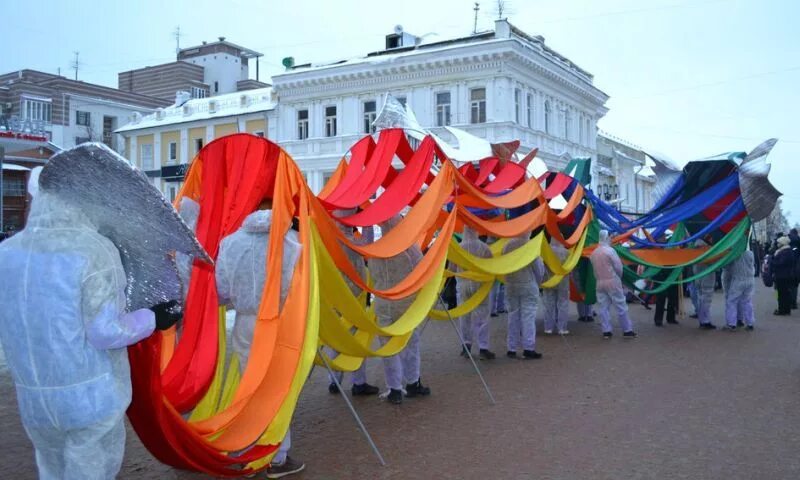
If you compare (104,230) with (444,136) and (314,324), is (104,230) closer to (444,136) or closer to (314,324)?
(314,324)

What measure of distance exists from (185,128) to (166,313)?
1367 inches

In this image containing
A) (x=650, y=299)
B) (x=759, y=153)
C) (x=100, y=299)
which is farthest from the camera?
(x=650, y=299)

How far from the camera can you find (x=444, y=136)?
2834 cm

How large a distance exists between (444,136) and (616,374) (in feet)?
67.9

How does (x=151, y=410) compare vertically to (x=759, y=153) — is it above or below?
below

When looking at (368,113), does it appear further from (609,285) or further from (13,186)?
(609,285)

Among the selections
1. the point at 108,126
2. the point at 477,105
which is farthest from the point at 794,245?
the point at 108,126

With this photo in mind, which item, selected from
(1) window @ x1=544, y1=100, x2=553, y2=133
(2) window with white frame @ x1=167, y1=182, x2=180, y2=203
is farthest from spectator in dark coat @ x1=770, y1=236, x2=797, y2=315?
(2) window with white frame @ x1=167, y1=182, x2=180, y2=203

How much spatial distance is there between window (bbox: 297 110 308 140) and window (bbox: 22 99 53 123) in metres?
14.5

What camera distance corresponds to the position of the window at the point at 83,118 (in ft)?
126

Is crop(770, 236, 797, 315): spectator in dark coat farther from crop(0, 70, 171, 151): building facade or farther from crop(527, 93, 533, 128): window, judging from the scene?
crop(0, 70, 171, 151): building facade

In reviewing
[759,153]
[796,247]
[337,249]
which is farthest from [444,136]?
[337,249]

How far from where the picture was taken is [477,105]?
95.6 ft

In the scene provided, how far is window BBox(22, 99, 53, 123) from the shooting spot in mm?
37250
